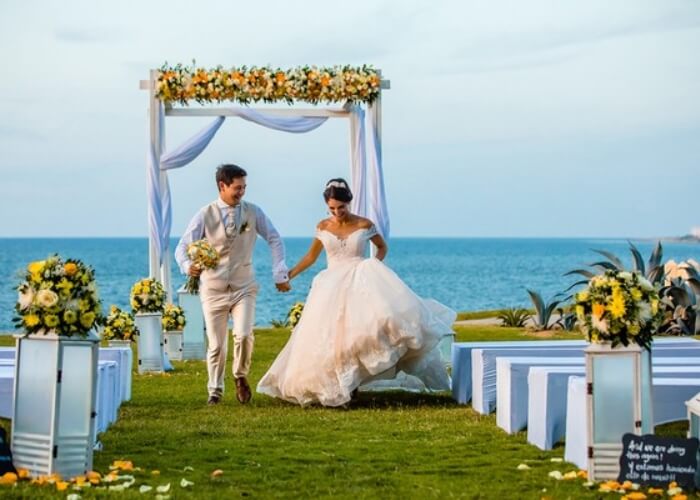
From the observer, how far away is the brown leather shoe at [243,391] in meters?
11.4

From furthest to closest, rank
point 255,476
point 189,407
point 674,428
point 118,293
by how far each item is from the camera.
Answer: point 118,293 < point 189,407 < point 674,428 < point 255,476

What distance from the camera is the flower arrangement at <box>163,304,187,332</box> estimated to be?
1659cm

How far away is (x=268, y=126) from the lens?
715 inches

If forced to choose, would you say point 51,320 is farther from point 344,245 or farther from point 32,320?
point 344,245

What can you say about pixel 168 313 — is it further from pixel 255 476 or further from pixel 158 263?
pixel 255 476

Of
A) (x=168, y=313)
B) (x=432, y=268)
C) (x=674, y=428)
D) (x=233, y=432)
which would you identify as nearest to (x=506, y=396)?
(x=674, y=428)

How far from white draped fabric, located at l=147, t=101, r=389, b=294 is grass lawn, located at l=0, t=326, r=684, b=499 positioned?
20.1 ft

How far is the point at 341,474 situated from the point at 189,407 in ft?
12.5

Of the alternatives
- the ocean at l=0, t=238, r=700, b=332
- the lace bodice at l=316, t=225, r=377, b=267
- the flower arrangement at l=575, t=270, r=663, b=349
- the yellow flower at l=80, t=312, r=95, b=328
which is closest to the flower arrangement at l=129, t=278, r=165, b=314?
the lace bodice at l=316, t=225, r=377, b=267

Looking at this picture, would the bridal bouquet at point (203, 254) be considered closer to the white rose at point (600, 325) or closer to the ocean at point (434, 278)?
the white rose at point (600, 325)

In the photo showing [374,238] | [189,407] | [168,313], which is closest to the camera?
[189,407]

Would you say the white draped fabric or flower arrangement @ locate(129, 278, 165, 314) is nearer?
flower arrangement @ locate(129, 278, 165, 314)

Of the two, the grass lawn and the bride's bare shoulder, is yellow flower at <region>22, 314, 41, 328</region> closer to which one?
the grass lawn

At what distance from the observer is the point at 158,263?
1802 centimetres
